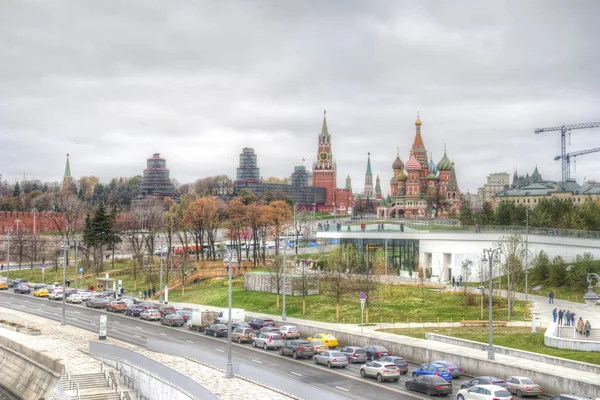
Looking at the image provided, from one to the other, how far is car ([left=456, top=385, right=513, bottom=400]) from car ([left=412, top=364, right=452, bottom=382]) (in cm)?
388

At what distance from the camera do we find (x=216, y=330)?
51656mm

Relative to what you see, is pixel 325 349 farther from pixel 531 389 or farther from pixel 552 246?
pixel 552 246

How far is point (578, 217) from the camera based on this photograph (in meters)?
89.3

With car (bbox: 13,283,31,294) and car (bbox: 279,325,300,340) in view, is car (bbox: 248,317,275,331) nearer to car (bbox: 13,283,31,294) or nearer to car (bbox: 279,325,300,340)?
car (bbox: 279,325,300,340)

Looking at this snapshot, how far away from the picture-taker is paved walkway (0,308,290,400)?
100.0 feet

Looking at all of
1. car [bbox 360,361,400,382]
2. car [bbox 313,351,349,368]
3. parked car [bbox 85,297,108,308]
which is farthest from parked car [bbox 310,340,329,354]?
parked car [bbox 85,297,108,308]

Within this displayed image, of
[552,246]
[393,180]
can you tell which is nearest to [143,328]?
[552,246]

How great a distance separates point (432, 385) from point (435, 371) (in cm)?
287

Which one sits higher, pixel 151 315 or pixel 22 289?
pixel 151 315

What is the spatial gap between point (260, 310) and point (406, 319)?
1615cm

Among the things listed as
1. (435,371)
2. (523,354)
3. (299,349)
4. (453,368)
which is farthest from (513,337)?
(299,349)

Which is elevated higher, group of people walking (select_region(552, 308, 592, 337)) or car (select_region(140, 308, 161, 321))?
group of people walking (select_region(552, 308, 592, 337))

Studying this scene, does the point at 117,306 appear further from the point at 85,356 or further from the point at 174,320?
the point at 85,356

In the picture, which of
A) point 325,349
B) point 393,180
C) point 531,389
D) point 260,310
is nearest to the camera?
point 531,389
